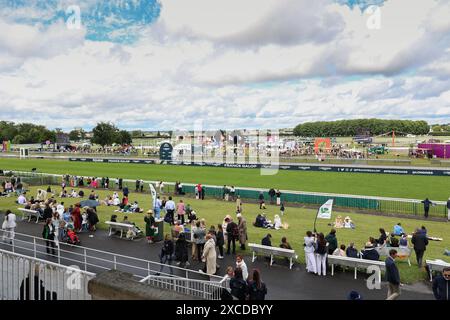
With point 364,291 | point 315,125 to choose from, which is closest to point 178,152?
point 364,291

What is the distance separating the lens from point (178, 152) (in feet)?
230

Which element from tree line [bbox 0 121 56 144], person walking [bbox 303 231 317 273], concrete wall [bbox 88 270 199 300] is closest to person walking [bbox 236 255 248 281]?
person walking [bbox 303 231 317 273]

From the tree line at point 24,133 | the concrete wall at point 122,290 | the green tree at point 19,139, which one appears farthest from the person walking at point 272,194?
the green tree at point 19,139

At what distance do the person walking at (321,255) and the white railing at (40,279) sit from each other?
7.21 metres

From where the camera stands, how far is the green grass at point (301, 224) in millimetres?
14598

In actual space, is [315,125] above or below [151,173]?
above

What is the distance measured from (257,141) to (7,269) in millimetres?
80736

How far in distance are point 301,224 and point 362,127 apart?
163 m

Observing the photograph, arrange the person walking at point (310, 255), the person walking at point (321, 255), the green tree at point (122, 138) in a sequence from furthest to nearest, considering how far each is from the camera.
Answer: the green tree at point (122, 138)
the person walking at point (310, 255)
the person walking at point (321, 255)

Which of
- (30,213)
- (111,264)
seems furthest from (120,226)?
(30,213)
